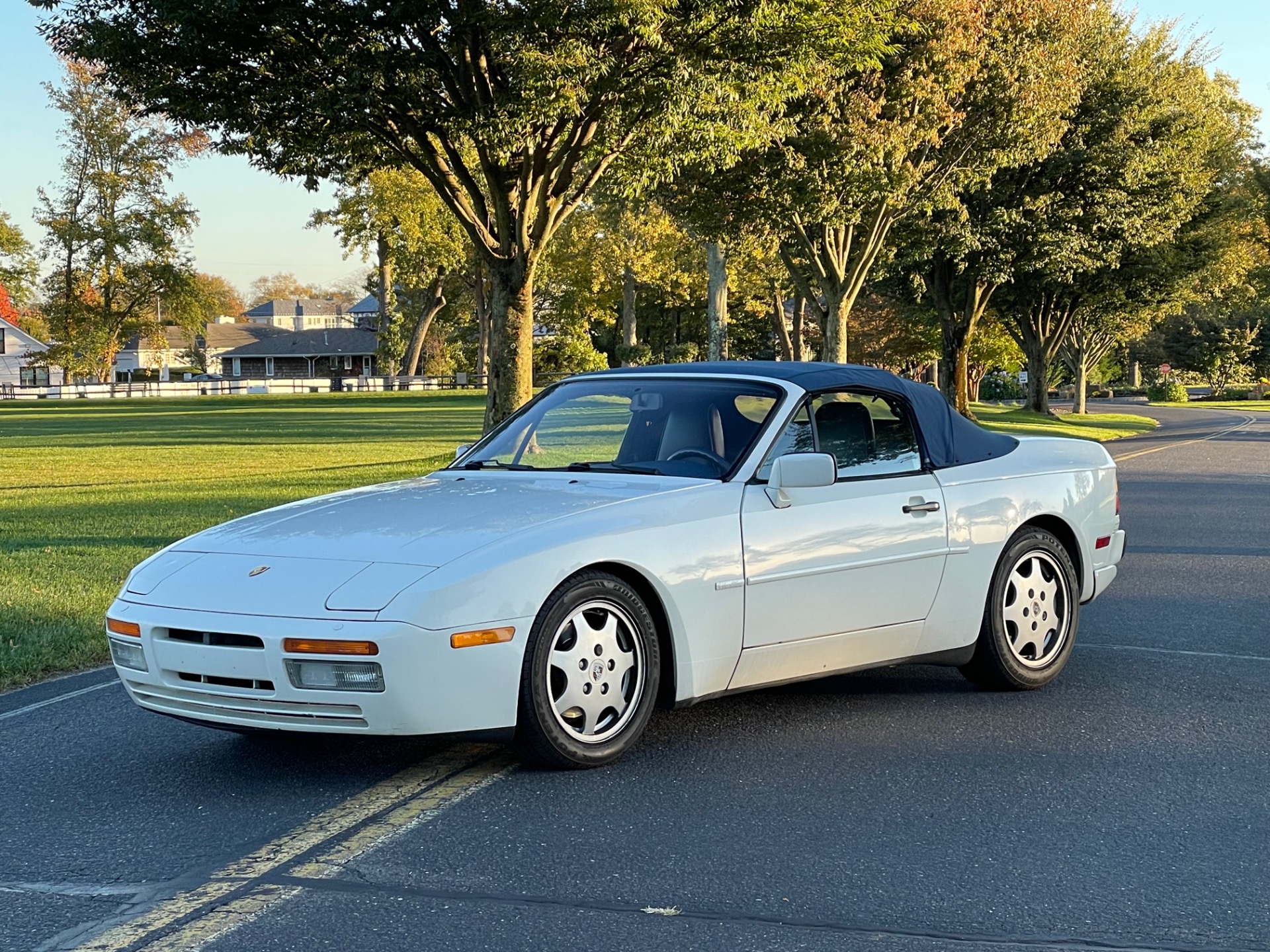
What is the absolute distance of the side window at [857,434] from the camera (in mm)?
6156

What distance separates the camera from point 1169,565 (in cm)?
1122

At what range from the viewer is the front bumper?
471cm

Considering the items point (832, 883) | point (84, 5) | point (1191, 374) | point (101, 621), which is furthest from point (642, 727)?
point (1191, 374)

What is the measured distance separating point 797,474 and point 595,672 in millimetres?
1153

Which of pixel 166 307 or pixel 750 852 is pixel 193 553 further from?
pixel 166 307

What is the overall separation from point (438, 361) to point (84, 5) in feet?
221

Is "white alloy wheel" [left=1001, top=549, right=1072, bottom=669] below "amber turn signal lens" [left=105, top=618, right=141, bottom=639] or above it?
below

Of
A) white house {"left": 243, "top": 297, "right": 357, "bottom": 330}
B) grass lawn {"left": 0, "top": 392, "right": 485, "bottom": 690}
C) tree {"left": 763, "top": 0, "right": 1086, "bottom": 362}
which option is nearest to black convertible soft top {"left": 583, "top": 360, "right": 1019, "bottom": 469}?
grass lawn {"left": 0, "top": 392, "right": 485, "bottom": 690}

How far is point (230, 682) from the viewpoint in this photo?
4.87 metres

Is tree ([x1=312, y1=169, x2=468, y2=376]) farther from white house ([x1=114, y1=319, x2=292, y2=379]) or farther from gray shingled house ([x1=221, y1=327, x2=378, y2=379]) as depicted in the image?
white house ([x1=114, y1=319, x2=292, y2=379])

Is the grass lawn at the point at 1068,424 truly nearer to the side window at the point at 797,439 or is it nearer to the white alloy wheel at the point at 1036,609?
the white alloy wheel at the point at 1036,609

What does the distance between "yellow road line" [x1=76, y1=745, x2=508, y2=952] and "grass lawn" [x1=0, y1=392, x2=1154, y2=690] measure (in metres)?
2.99

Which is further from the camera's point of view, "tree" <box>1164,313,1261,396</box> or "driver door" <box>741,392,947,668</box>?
"tree" <box>1164,313,1261,396</box>

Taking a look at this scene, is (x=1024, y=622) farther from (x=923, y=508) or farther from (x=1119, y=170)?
(x=1119, y=170)
